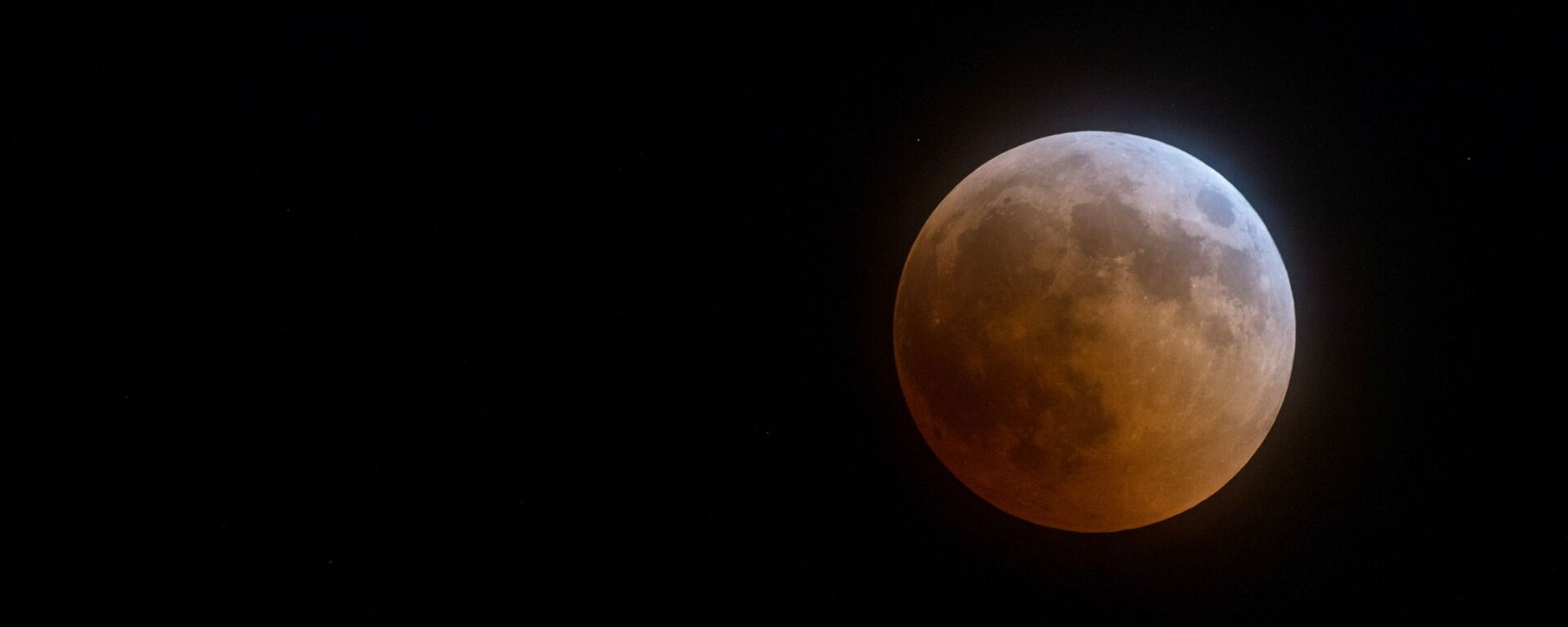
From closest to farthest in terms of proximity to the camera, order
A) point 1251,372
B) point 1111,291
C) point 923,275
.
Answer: point 1111,291
point 1251,372
point 923,275

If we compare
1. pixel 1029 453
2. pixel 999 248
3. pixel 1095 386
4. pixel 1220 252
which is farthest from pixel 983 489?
pixel 1220 252

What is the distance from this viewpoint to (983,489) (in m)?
3.95

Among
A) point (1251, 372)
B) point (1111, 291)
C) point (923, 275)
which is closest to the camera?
point (1111, 291)

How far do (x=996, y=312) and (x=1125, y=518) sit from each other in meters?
1.09

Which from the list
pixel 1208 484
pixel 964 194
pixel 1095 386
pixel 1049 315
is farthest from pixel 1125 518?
pixel 964 194

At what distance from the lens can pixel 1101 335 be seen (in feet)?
10.8

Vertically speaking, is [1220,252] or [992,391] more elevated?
[1220,252]

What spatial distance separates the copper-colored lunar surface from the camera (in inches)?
131

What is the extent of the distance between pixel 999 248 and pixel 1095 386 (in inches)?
25.9

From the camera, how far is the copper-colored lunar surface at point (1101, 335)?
3.33 meters

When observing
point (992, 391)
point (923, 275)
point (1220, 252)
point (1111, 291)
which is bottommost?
point (992, 391)

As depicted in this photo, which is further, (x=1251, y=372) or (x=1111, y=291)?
(x=1251, y=372)

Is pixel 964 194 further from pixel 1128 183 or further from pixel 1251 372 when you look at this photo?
pixel 1251 372

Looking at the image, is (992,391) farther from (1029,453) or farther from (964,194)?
(964,194)
